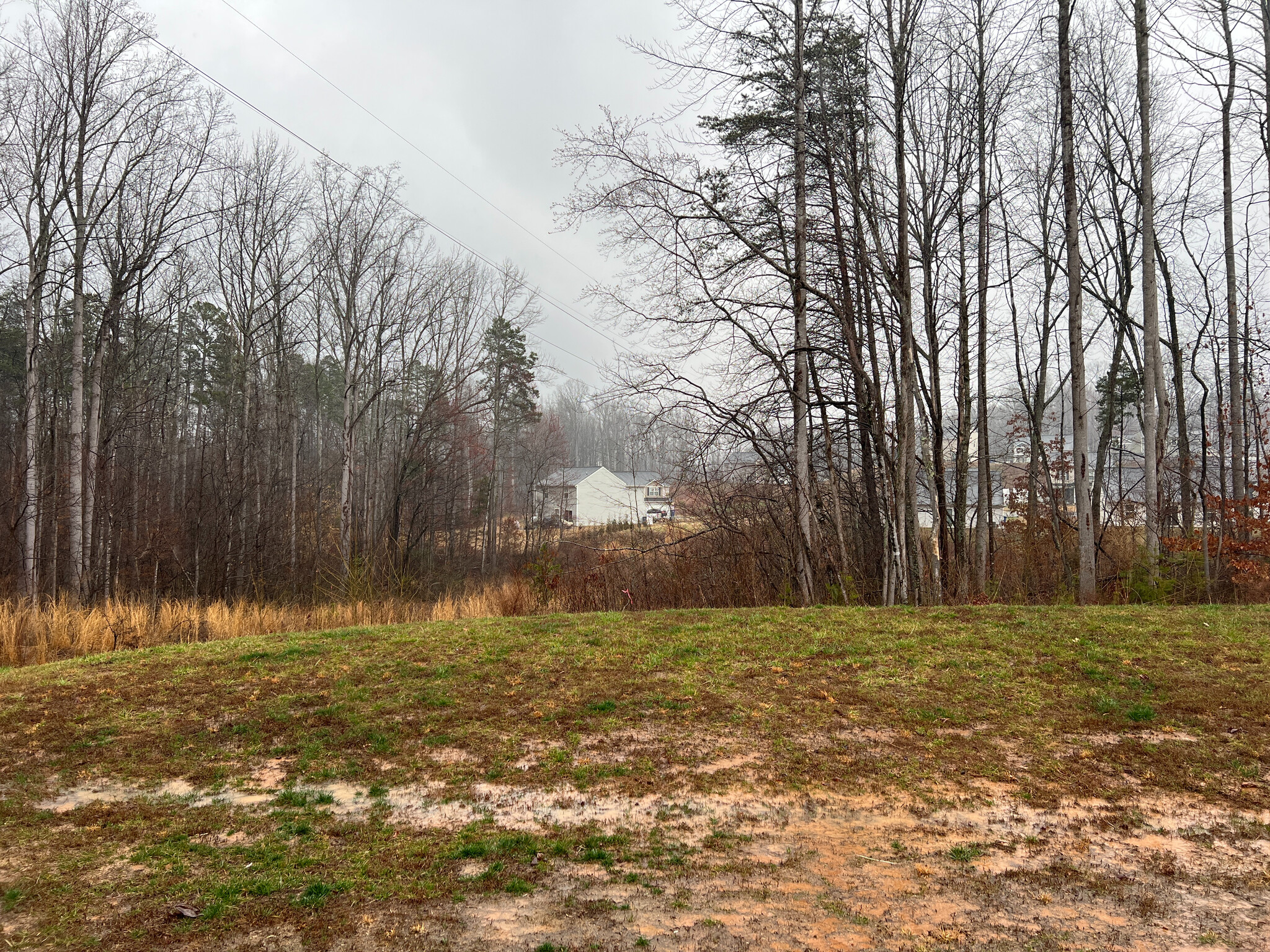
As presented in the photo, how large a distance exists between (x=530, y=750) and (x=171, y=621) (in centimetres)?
769

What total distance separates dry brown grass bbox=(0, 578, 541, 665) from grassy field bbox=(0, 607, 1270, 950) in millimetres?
2316

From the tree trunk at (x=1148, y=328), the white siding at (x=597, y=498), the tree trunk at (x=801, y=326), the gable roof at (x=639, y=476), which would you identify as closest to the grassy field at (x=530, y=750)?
the tree trunk at (x=801, y=326)

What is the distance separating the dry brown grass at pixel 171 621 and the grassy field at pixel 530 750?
7.60 ft

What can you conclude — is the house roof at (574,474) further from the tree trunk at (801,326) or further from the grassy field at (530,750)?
the grassy field at (530,750)

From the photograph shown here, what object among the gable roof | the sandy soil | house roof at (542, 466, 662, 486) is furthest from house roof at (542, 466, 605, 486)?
the sandy soil

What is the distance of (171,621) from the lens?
403 inches

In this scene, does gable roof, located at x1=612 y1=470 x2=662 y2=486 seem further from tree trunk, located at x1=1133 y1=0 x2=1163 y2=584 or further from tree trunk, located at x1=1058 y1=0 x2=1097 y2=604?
tree trunk, located at x1=1058 y1=0 x2=1097 y2=604

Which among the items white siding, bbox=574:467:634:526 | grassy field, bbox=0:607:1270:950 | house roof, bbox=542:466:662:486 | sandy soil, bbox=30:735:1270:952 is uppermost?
house roof, bbox=542:466:662:486

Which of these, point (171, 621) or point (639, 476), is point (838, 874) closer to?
point (171, 621)

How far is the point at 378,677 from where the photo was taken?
245 inches

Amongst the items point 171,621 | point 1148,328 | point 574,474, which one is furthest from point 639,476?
point 171,621

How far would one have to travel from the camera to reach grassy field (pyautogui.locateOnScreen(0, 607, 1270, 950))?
3154 mm

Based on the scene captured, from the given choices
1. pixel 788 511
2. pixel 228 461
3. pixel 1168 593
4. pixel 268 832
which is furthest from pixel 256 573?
pixel 1168 593

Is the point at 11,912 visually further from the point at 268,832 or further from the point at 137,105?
the point at 137,105
